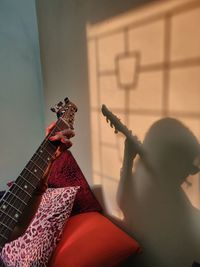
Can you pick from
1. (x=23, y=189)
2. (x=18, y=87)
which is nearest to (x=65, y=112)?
(x=23, y=189)

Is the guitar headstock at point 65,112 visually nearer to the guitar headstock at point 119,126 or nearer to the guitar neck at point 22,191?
the guitar neck at point 22,191

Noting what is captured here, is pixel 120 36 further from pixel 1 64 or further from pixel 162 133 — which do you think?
pixel 1 64

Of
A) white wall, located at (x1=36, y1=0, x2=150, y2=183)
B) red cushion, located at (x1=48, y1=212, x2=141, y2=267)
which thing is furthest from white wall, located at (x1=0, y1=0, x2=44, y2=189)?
red cushion, located at (x1=48, y1=212, x2=141, y2=267)

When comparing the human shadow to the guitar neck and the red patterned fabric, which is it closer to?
the red patterned fabric

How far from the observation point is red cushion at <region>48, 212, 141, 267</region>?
0.96 m

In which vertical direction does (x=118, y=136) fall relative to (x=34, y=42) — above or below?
below

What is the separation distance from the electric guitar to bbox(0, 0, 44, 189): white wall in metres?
1.07

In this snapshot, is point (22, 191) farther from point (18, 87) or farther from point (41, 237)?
point (18, 87)

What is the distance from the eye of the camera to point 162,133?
1014 millimetres

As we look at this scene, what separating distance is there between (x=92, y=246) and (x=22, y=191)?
0.38 metres

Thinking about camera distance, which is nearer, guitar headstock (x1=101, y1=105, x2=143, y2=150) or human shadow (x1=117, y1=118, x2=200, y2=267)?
human shadow (x1=117, y1=118, x2=200, y2=267)

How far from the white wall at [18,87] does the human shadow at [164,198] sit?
1.13 metres

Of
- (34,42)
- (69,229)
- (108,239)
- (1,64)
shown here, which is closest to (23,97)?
(1,64)

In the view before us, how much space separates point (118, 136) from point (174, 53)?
1.63ft
